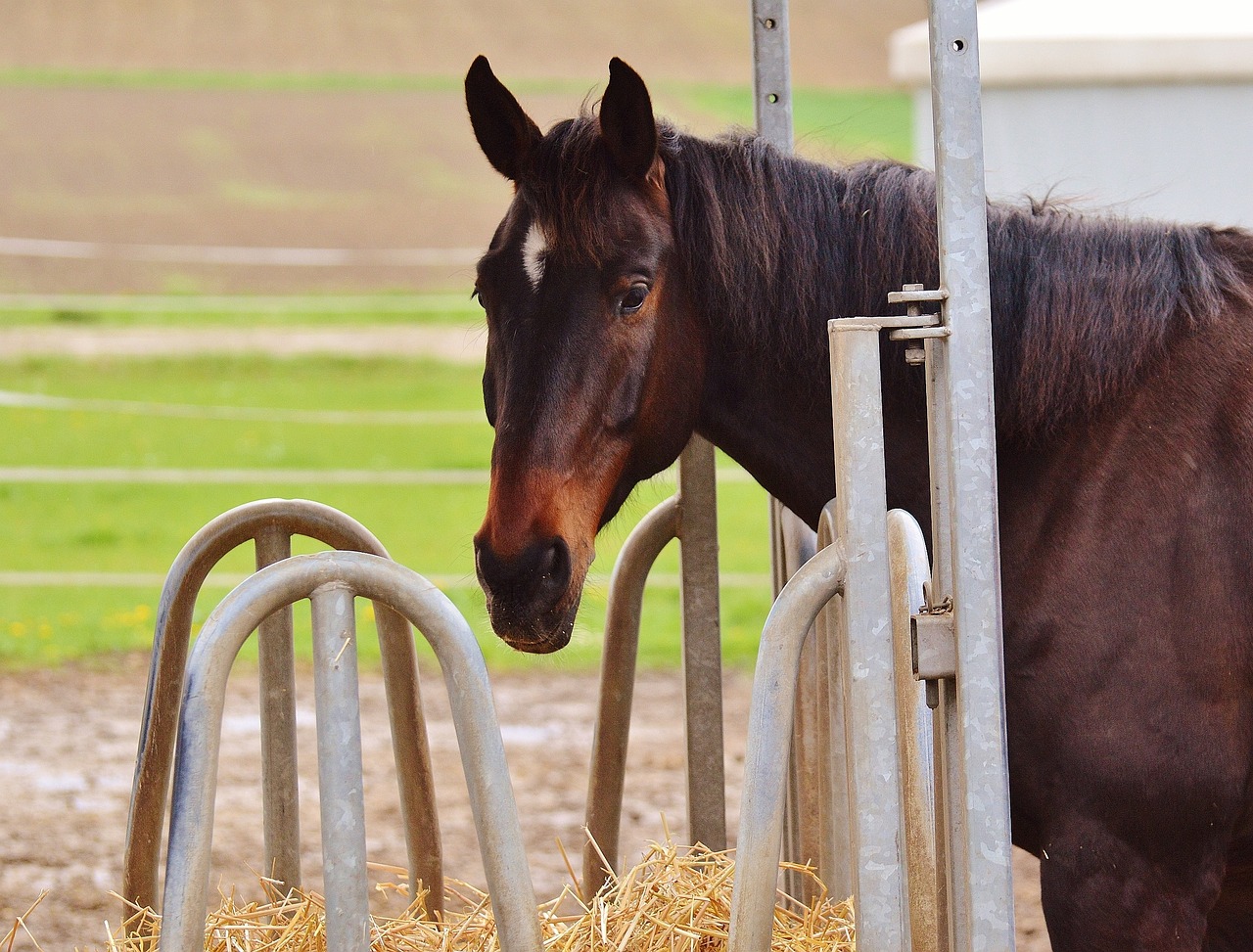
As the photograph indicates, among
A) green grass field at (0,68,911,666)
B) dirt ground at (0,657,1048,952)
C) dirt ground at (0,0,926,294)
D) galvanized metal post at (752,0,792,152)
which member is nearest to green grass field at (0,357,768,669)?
green grass field at (0,68,911,666)

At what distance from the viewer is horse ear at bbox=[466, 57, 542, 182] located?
6.72 ft

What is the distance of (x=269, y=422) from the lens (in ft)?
35.5

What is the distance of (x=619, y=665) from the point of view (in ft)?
7.97

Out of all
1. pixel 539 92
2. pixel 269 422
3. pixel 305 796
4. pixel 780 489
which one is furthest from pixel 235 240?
pixel 780 489

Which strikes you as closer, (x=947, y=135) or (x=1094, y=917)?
(x=947, y=135)

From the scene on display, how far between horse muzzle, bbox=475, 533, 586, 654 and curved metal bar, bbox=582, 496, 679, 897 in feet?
1.76

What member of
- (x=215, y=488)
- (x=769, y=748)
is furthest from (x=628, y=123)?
(x=215, y=488)

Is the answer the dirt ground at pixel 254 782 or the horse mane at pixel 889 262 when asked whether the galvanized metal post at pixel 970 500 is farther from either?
the dirt ground at pixel 254 782

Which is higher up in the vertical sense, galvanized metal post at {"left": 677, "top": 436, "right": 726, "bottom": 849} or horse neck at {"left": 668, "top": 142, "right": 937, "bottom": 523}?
horse neck at {"left": 668, "top": 142, "right": 937, "bottom": 523}

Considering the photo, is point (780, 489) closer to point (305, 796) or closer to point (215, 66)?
point (305, 796)

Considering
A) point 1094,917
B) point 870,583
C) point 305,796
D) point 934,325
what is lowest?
point 305,796

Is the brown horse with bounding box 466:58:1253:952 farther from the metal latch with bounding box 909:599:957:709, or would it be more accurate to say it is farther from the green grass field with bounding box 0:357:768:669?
the green grass field with bounding box 0:357:768:669

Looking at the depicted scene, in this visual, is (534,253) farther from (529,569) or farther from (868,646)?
(868,646)

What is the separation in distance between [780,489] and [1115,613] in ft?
1.86
